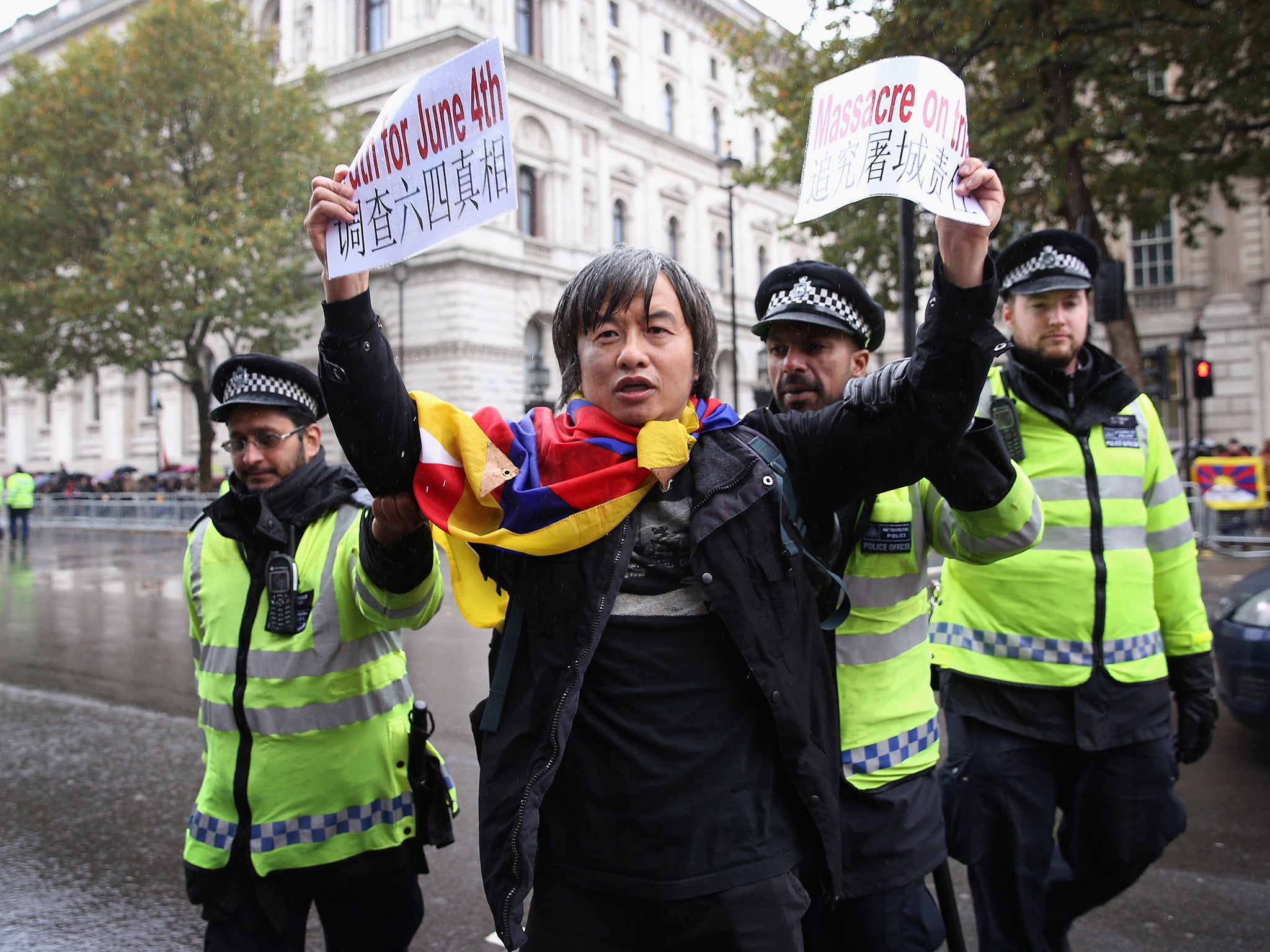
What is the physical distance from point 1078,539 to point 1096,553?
71mm

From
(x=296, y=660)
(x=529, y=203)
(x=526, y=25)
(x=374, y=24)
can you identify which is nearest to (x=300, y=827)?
(x=296, y=660)

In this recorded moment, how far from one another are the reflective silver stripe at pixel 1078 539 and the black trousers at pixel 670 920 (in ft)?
5.57

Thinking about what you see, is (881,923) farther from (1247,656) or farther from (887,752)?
(1247,656)

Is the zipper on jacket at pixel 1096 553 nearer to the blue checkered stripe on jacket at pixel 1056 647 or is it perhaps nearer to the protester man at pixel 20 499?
the blue checkered stripe on jacket at pixel 1056 647

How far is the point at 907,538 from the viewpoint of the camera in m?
2.64

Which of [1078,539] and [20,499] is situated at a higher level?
[20,499]

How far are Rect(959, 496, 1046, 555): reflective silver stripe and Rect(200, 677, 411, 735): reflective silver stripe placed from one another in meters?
1.66

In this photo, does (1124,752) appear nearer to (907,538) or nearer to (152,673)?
(907,538)

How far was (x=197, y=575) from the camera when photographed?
291cm

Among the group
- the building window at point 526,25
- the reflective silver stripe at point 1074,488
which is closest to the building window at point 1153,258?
the building window at point 526,25

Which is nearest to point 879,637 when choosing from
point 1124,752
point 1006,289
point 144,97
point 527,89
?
point 1124,752

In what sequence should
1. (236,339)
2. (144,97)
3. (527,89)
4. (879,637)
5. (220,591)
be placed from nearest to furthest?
(879,637), (220,591), (144,97), (236,339), (527,89)

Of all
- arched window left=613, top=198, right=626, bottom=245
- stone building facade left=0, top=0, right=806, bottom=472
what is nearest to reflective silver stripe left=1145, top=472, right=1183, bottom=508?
stone building facade left=0, top=0, right=806, bottom=472

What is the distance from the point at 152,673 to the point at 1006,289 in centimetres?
776
